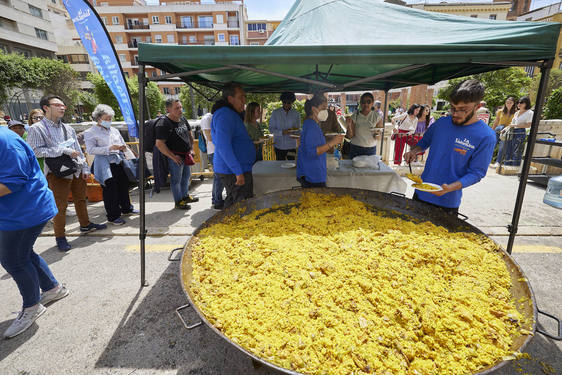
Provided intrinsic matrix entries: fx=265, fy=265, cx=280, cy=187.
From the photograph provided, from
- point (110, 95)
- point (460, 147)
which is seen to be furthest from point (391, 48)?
point (110, 95)

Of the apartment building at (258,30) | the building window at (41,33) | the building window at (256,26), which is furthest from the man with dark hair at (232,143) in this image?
the building window at (256,26)

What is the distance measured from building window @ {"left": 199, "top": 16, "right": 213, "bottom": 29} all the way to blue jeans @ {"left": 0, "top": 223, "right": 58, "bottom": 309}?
155 feet

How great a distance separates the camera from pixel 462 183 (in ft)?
7.82

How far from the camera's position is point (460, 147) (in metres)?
2.45

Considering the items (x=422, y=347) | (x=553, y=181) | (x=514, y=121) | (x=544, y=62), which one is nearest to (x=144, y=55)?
(x=422, y=347)

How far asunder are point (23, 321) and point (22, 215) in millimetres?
1009

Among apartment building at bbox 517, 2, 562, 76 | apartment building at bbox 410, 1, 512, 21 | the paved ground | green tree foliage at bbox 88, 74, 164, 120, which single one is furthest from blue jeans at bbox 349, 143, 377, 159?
apartment building at bbox 517, 2, 562, 76

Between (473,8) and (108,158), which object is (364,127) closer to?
(108,158)

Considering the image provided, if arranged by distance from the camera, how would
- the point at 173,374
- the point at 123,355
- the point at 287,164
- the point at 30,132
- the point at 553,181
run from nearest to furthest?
the point at 173,374 < the point at 123,355 < the point at 30,132 < the point at 287,164 < the point at 553,181

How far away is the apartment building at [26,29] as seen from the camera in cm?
2948

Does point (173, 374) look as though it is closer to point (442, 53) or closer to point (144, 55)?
point (144, 55)

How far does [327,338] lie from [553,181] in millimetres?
6283

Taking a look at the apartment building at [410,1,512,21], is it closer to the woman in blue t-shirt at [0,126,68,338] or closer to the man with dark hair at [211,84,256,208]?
the man with dark hair at [211,84,256,208]

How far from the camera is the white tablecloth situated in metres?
4.05
